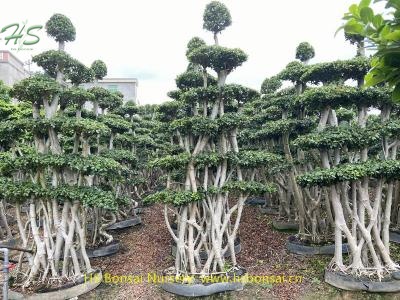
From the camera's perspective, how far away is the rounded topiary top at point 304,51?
36.9 feet

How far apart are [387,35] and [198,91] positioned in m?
7.54

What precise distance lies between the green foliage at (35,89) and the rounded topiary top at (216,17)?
14.6 ft

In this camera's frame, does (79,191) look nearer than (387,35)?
No

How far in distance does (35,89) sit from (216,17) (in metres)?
5.15

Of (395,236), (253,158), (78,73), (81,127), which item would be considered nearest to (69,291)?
(81,127)

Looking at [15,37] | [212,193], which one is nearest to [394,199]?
[212,193]

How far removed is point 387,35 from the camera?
1433 millimetres

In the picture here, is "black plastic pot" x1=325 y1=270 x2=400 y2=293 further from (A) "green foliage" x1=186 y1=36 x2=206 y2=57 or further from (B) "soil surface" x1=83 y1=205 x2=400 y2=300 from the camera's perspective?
(A) "green foliage" x1=186 y1=36 x2=206 y2=57

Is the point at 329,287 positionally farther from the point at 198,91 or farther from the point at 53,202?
the point at 53,202

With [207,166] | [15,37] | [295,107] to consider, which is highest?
[15,37]

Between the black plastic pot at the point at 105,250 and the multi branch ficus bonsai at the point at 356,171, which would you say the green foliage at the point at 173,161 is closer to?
the multi branch ficus bonsai at the point at 356,171

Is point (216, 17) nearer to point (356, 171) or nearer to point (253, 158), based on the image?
point (253, 158)

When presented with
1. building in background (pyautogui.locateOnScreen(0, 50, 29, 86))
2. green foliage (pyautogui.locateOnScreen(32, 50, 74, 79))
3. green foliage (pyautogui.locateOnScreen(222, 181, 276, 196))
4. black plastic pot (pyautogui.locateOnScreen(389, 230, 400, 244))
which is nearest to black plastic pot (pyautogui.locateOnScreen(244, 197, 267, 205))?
black plastic pot (pyautogui.locateOnScreen(389, 230, 400, 244))

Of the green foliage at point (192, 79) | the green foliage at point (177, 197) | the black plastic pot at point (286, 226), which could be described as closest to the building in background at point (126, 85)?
the green foliage at point (192, 79)
